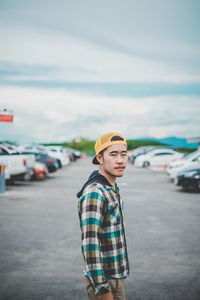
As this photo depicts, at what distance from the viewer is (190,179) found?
46.9 ft

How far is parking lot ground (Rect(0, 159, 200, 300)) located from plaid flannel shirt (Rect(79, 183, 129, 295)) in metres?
2.09

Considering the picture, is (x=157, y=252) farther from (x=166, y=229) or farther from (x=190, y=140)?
(x=190, y=140)

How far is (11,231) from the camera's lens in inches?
295

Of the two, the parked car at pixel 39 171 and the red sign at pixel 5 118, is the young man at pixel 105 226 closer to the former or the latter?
the red sign at pixel 5 118

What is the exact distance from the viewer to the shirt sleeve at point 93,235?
Result: 6.86 feet

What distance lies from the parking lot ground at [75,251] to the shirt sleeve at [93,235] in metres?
2.26

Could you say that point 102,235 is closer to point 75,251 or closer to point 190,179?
point 75,251

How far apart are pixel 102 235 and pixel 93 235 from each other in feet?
0.48

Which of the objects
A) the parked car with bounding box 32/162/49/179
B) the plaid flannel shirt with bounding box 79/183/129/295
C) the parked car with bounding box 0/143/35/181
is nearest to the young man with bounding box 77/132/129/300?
the plaid flannel shirt with bounding box 79/183/129/295

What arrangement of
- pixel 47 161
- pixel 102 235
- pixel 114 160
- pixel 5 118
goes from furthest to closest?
pixel 47 161 → pixel 5 118 → pixel 114 160 → pixel 102 235

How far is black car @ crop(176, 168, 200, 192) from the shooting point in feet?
46.8

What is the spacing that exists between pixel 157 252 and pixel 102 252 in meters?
3.96

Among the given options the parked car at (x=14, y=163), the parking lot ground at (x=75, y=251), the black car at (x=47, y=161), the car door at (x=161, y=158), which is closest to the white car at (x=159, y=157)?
the car door at (x=161, y=158)

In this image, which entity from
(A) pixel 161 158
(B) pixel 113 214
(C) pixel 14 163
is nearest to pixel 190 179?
(C) pixel 14 163
